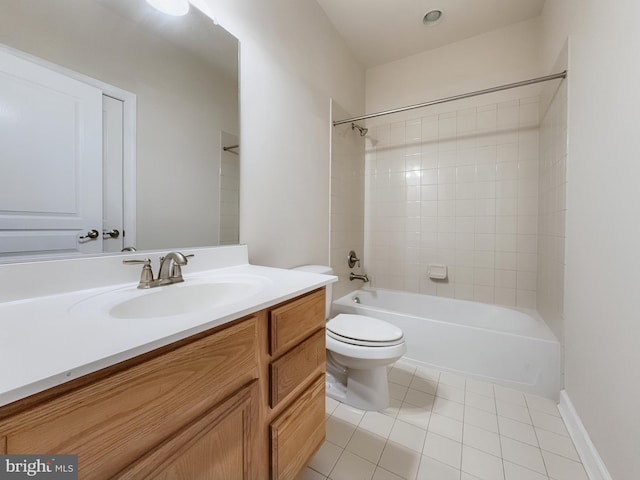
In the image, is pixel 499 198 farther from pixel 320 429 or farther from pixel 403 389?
pixel 320 429

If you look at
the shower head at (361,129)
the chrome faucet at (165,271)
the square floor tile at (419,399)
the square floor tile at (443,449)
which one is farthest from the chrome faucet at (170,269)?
the shower head at (361,129)

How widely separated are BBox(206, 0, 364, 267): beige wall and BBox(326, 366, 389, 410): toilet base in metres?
0.76

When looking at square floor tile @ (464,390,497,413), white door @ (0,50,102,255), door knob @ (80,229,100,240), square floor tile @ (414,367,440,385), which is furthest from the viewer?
square floor tile @ (414,367,440,385)

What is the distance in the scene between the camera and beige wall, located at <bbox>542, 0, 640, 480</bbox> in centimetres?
87

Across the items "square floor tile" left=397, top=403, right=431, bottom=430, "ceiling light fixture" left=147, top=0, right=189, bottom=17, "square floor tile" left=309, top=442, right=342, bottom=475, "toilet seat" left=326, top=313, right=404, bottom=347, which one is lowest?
"square floor tile" left=309, top=442, right=342, bottom=475

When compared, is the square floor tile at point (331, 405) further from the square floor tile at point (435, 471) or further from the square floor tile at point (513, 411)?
the square floor tile at point (513, 411)

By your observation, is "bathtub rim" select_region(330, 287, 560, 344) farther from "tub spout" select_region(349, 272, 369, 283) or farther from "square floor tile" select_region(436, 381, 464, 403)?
"square floor tile" select_region(436, 381, 464, 403)

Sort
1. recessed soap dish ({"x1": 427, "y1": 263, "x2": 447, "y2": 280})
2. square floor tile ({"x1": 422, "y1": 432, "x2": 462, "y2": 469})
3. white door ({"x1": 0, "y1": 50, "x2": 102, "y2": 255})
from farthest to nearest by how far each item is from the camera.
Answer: recessed soap dish ({"x1": 427, "y1": 263, "x2": 447, "y2": 280}) < square floor tile ({"x1": 422, "y1": 432, "x2": 462, "y2": 469}) < white door ({"x1": 0, "y1": 50, "x2": 102, "y2": 255})

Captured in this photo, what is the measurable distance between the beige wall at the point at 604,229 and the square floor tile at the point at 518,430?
0.23 meters

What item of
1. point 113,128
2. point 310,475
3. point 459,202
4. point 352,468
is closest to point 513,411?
point 352,468

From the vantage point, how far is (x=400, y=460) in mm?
1128

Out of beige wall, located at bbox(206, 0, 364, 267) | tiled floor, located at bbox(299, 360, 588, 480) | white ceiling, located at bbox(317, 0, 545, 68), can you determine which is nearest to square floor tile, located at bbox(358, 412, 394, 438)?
tiled floor, located at bbox(299, 360, 588, 480)

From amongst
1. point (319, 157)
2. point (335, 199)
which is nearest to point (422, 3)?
point (319, 157)

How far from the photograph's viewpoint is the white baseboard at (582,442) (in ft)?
3.32
